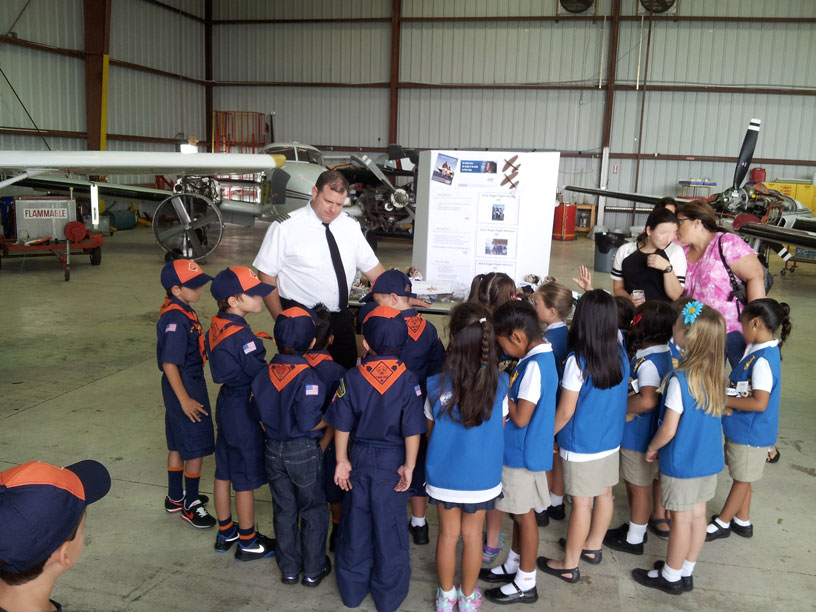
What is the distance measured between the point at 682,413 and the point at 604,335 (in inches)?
17.6

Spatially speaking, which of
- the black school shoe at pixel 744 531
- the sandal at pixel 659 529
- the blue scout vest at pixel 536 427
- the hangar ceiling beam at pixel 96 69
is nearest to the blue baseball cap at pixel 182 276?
the blue scout vest at pixel 536 427

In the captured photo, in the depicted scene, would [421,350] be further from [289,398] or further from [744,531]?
[744,531]

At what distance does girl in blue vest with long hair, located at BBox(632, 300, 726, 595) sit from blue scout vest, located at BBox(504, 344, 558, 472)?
1.58 feet

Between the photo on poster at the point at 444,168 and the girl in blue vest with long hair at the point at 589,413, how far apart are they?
6.60 feet

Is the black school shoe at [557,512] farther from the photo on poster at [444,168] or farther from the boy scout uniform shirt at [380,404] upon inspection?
the photo on poster at [444,168]

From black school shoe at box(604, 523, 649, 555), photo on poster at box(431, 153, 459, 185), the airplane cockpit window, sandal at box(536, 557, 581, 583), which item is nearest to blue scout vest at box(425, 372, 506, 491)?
sandal at box(536, 557, 581, 583)

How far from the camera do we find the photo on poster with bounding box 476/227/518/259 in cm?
442

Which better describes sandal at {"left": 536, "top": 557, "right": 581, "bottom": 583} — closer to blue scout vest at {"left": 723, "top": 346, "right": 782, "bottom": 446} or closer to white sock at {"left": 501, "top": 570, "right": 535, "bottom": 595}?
white sock at {"left": 501, "top": 570, "right": 535, "bottom": 595}

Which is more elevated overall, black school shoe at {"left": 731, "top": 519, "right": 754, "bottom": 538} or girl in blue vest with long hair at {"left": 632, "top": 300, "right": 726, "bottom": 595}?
girl in blue vest with long hair at {"left": 632, "top": 300, "right": 726, "bottom": 595}

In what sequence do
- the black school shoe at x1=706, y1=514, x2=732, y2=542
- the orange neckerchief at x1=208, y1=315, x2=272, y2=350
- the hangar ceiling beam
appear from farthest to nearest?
1. the hangar ceiling beam
2. the black school shoe at x1=706, y1=514, x2=732, y2=542
3. the orange neckerchief at x1=208, y1=315, x2=272, y2=350

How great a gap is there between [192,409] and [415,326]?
44.6 inches

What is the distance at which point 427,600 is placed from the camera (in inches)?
105

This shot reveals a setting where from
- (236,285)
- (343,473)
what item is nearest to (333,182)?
(236,285)

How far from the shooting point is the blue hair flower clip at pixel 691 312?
8.55ft
